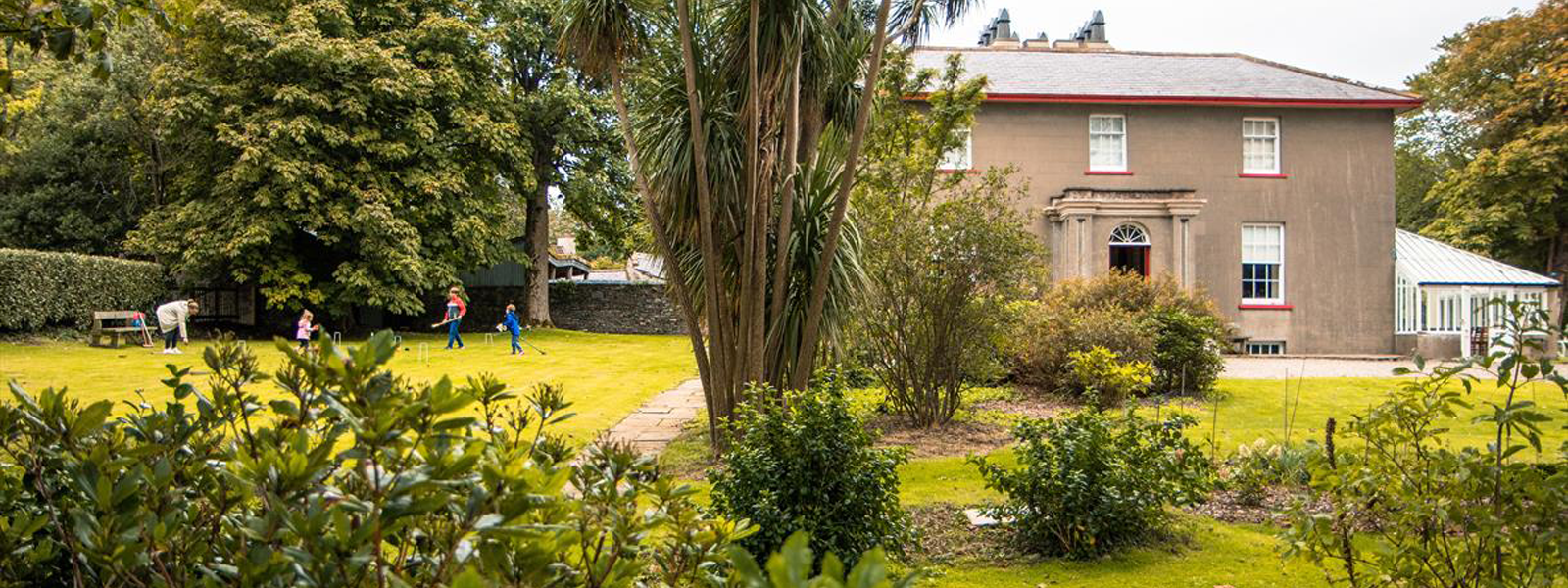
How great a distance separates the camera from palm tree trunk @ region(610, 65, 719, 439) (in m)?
7.39

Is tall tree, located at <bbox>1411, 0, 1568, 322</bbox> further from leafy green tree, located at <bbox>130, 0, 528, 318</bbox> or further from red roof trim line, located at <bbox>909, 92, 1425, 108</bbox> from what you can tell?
leafy green tree, located at <bbox>130, 0, 528, 318</bbox>

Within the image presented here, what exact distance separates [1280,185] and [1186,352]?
42.2ft

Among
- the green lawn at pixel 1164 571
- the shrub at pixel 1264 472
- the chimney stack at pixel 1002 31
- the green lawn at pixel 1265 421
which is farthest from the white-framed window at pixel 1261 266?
the green lawn at pixel 1164 571

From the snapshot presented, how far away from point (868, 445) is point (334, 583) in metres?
3.88

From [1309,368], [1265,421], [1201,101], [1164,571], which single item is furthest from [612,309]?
[1164,571]

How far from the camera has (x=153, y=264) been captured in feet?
76.0

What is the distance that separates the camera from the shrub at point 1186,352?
12.9 meters

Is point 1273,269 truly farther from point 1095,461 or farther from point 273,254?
point 273,254

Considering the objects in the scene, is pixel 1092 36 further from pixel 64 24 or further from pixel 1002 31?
pixel 64 24

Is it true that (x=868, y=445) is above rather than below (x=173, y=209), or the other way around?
below

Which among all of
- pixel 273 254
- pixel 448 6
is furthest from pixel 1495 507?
pixel 448 6

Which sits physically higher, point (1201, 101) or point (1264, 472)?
point (1201, 101)

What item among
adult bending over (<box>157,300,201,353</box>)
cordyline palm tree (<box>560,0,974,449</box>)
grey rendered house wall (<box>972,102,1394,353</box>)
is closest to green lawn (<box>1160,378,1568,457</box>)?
cordyline palm tree (<box>560,0,974,449</box>)

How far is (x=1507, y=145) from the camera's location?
2762cm
